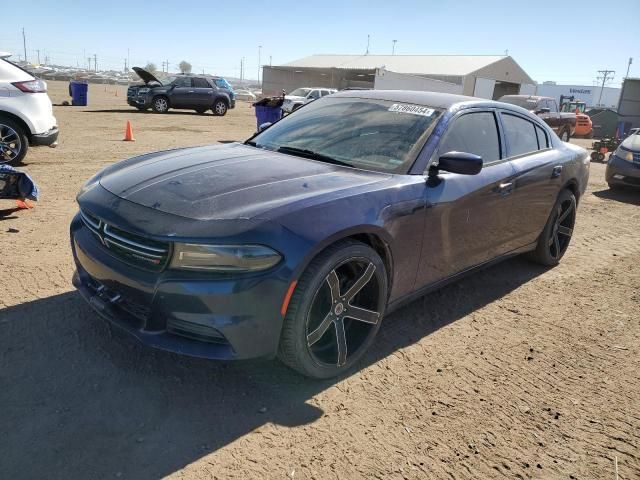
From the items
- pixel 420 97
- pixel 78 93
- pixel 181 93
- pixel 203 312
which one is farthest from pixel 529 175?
pixel 78 93

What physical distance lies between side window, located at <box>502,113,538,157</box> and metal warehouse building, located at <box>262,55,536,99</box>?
115ft

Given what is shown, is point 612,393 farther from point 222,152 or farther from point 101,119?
point 101,119

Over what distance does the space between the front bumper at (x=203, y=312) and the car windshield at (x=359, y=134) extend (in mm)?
1308

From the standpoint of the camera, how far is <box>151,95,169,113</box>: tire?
2138cm

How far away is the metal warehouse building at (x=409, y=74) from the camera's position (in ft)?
136

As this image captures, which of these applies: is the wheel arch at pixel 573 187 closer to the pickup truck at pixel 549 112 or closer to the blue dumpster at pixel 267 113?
the blue dumpster at pixel 267 113

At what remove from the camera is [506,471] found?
91.7 inches

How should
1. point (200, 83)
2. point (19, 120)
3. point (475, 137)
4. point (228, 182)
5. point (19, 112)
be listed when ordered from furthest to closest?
1. point (200, 83)
2. point (19, 120)
3. point (19, 112)
4. point (475, 137)
5. point (228, 182)

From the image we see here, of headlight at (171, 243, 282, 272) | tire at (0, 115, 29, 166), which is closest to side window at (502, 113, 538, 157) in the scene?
headlight at (171, 243, 282, 272)

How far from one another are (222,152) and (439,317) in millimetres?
2040

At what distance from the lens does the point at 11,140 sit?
7.61m

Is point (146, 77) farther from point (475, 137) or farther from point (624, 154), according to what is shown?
point (475, 137)

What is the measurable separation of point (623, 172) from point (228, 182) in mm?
9426

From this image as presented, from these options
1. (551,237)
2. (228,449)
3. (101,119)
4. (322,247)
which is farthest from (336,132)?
(101,119)
